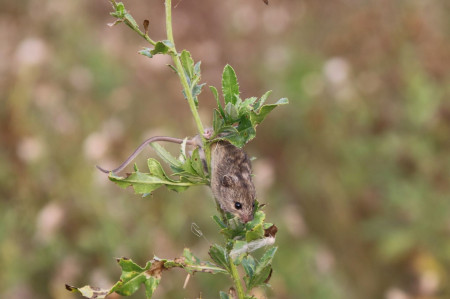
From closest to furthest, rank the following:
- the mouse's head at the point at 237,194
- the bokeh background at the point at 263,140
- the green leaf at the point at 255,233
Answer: the green leaf at the point at 255,233
the mouse's head at the point at 237,194
the bokeh background at the point at 263,140

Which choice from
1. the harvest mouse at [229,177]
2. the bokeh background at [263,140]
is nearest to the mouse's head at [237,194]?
the harvest mouse at [229,177]

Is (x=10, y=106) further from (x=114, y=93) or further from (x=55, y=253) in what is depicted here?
(x=55, y=253)

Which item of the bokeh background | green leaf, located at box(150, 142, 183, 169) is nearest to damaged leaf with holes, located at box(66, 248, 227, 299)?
green leaf, located at box(150, 142, 183, 169)

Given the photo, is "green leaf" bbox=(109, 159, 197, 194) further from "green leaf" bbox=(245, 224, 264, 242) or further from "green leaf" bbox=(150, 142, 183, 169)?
"green leaf" bbox=(245, 224, 264, 242)

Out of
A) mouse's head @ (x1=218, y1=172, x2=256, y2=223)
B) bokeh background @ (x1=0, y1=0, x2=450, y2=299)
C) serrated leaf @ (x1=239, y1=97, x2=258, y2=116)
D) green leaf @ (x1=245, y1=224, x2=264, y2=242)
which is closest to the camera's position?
green leaf @ (x1=245, y1=224, x2=264, y2=242)

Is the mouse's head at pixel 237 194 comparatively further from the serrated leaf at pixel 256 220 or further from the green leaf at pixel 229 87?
the green leaf at pixel 229 87

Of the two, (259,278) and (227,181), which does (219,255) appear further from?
(227,181)

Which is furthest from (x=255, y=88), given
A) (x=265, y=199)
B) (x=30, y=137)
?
(x=30, y=137)
